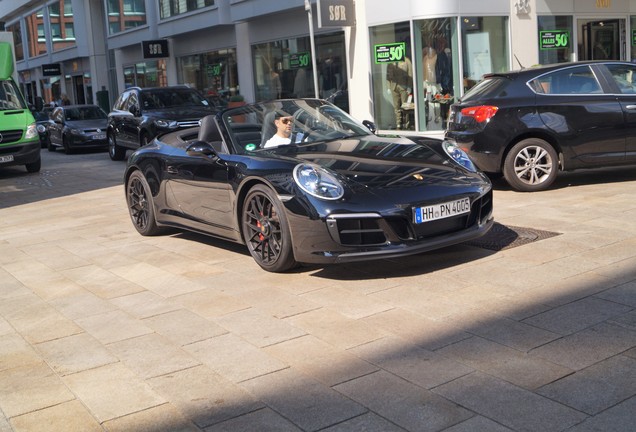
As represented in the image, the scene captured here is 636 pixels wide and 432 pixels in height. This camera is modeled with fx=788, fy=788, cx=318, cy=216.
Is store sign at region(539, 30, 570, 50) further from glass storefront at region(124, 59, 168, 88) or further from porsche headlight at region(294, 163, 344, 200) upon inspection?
glass storefront at region(124, 59, 168, 88)

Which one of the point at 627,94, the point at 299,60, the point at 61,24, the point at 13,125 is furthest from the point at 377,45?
the point at 61,24

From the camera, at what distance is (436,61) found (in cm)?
1744

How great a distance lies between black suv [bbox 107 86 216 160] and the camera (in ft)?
55.6

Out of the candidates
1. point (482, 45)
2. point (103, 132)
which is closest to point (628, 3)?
point (482, 45)

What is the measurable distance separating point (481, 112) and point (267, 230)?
4621 millimetres

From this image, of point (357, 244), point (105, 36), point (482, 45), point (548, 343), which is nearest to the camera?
point (548, 343)

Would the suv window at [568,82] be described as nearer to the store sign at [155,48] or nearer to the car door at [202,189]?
the car door at [202,189]

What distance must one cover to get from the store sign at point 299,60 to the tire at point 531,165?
41.1ft

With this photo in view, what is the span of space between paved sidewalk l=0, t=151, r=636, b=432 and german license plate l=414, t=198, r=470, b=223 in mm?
453

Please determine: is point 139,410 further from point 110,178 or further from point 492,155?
point 110,178

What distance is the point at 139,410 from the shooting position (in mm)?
3861

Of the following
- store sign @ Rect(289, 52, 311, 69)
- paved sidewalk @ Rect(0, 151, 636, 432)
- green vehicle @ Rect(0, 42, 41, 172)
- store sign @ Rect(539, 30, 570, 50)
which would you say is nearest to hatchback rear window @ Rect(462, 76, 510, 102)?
paved sidewalk @ Rect(0, 151, 636, 432)

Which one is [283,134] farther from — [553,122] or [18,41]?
[18,41]

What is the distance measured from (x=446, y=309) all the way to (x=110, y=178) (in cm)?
1175
